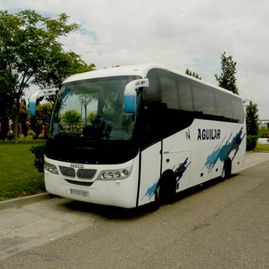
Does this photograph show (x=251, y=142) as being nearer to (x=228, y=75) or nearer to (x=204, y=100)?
(x=228, y=75)

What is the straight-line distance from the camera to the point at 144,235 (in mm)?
5922

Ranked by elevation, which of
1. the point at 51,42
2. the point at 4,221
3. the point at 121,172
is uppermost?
the point at 51,42

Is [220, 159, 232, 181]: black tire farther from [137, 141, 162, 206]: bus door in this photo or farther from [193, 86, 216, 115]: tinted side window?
[137, 141, 162, 206]: bus door

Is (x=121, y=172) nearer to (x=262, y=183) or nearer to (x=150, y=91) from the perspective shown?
(x=150, y=91)

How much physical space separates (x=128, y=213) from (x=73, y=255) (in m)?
2.51

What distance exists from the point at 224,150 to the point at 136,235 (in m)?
6.89

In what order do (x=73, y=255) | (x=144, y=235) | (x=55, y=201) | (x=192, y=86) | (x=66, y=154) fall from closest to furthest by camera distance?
(x=73, y=255) → (x=144, y=235) → (x=66, y=154) → (x=55, y=201) → (x=192, y=86)

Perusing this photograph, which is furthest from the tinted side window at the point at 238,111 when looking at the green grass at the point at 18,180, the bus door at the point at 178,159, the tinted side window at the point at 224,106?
the green grass at the point at 18,180

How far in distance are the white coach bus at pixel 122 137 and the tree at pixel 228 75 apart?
86.7ft

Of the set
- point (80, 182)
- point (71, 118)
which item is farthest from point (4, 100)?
point (80, 182)

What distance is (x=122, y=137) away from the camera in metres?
6.63

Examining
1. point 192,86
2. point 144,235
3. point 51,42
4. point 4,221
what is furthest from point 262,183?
point 51,42

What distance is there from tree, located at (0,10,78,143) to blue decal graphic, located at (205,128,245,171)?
20953 mm

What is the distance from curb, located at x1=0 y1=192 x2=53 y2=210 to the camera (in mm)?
7647
